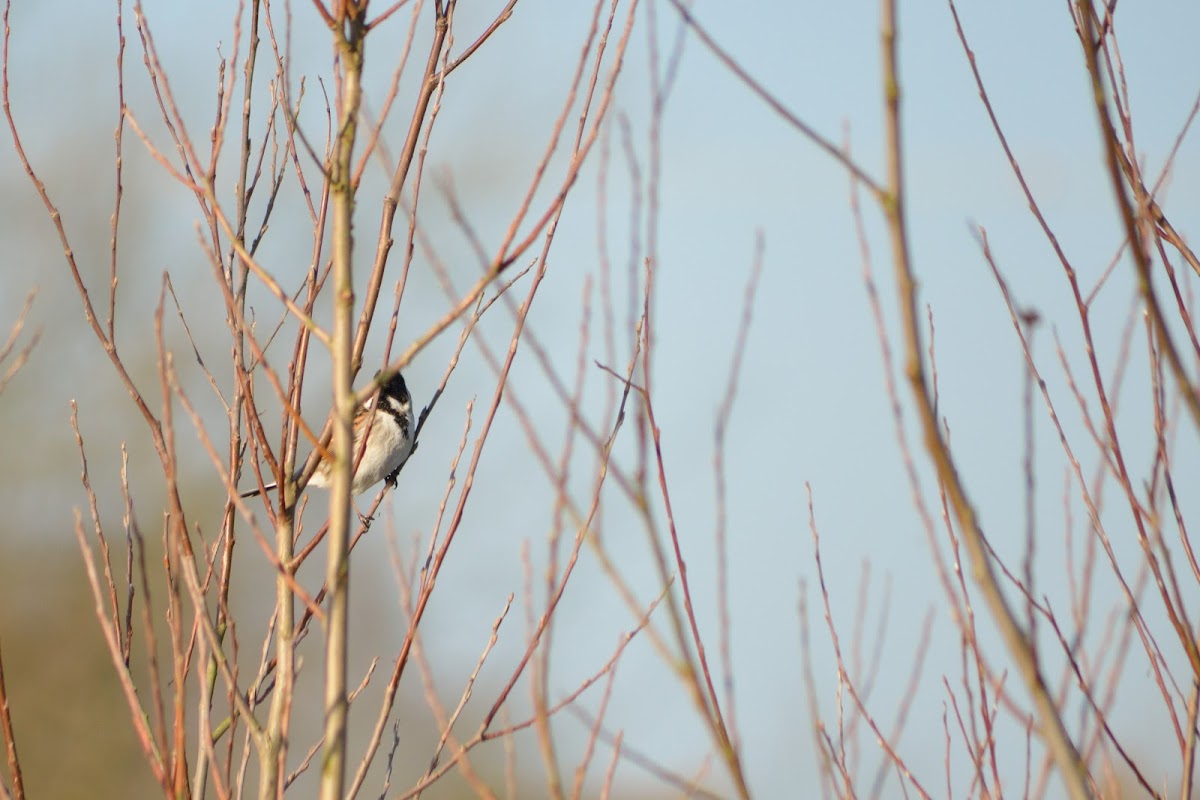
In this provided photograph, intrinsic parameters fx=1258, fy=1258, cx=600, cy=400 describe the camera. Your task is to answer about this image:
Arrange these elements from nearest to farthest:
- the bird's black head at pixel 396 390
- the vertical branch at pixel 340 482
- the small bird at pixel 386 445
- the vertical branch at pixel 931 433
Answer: the vertical branch at pixel 931 433 → the vertical branch at pixel 340 482 → the small bird at pixel 386 445 → the bird's black head at pixel 396 390

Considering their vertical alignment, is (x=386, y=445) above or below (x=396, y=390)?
below

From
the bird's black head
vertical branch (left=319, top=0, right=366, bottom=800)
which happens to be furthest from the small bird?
vertical branch (left=319, top=0, right=366, bottom=800)

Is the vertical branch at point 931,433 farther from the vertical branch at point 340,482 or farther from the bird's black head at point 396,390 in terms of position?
the bird's black head at point 396,390

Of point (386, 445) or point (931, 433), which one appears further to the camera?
point (386, 445)

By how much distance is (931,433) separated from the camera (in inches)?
40.8

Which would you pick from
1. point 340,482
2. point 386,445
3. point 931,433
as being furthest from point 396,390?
point 931,433

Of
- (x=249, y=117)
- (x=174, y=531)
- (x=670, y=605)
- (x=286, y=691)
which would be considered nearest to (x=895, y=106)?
Answer: (x=670, y=605)

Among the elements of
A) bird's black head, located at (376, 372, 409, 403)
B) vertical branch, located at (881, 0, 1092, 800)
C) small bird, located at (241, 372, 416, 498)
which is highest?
bird's black head, located at (376, 372, 409, 403)

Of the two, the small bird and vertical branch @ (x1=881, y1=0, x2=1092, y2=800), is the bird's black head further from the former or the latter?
vertical branch @ (x1=881, y1=0, x2=1092, y2=800)

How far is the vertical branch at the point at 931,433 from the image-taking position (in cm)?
102

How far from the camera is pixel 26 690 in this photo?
38.9 feet

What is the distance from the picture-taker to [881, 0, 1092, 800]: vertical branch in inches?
40.3

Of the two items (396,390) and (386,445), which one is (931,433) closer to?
(386,445)

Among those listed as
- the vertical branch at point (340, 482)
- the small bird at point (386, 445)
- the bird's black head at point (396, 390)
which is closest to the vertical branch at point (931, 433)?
the vertical branch at point (340, 482)
